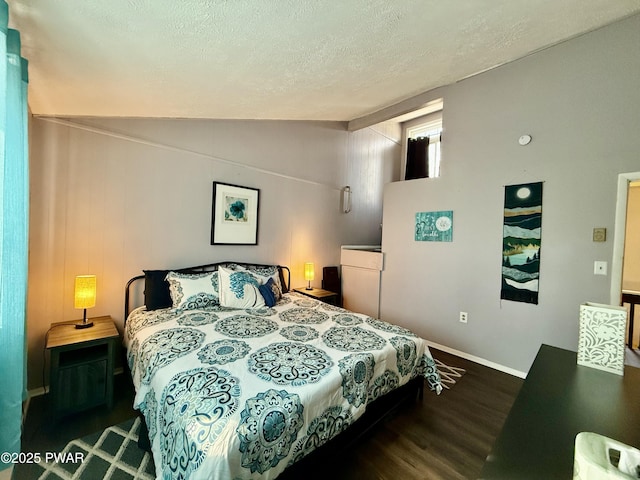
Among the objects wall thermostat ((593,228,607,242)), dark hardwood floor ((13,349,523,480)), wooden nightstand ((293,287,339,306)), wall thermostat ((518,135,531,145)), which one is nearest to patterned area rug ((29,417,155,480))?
dark hardwood floor ((13,349,523,480))

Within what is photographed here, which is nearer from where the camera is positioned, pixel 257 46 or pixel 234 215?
pixel 257 46

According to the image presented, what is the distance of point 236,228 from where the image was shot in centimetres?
329

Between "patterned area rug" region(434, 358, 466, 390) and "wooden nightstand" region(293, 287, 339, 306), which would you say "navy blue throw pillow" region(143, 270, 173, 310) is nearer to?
"wooden nightstand" region(293, 287, 339, 306)

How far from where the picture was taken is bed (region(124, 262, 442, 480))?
1.10 m

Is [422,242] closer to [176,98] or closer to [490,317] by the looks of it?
[490,317]

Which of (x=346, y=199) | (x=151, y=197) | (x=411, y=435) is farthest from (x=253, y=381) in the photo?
(x=346, y=199)

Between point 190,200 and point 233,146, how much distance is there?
87 cm

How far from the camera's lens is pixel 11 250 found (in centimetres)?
111

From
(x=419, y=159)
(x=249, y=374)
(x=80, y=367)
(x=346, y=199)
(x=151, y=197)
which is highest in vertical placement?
(x=419, y=159)

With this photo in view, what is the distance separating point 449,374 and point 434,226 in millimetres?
1733

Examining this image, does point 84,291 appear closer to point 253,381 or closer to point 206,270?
point 206,270

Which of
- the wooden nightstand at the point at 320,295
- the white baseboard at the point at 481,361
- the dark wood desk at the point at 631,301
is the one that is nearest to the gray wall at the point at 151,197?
the wooden nightstand at the point at 320,295

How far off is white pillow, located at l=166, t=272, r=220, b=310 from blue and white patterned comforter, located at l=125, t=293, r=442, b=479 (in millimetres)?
189

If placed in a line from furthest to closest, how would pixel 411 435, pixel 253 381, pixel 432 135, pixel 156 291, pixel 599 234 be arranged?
pixel 432 135
pixel 156 291
pixel 599 234
pixel 411 435
pixel 253 381
